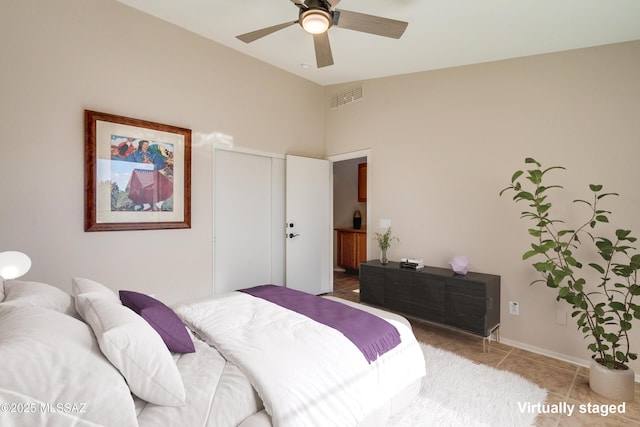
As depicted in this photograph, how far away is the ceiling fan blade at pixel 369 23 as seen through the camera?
2.07 metres

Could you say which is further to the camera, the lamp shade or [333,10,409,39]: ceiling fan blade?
[333,10,409,39]: ceiling fan blade

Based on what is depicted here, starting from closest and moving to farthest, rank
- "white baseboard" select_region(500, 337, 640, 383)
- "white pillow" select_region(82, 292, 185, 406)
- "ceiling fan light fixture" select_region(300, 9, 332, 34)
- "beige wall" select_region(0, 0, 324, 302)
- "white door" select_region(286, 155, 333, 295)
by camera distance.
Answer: "white pillow" select_region(82, 292, 185, 406) < "ceiling fan light fixture" select_region(300, 9, 332, 34) < "beige wall" select_region(0, 0, 324, 302) < "white baseboard" select_region(500, 337, 640, 383) < "white door" select_region(286, 155, 333, 295)

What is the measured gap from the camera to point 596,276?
2.53 m

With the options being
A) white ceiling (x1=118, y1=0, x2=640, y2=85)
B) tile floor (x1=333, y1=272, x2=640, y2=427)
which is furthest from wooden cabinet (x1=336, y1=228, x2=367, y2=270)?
white ceiling (x1=118, y1=0, x2=640, y2=85)

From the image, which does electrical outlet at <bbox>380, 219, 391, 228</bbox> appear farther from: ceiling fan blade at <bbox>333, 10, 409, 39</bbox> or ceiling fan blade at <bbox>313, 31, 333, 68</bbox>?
ceiling fan blade at <bbox>333, 10, 409, 39</bbox>

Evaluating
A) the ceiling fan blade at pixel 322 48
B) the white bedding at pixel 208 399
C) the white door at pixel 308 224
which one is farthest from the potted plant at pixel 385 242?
the white bedding at pixel 208 399

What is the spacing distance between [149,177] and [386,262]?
2.75m

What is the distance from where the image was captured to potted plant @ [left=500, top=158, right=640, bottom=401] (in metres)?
2.13

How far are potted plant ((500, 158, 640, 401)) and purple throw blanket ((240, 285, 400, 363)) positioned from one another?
141 cm

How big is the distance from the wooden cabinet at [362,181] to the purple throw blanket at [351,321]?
4.30m

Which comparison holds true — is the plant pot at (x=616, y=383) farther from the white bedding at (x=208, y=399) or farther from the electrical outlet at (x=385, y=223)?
the white bedding at (x=208, y=399)

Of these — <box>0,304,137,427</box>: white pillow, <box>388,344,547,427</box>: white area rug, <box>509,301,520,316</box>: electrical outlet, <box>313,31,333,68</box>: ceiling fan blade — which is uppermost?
<box>313,31,333,68</box>: ceiling fan blade

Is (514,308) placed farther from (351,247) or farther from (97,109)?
(97,109)

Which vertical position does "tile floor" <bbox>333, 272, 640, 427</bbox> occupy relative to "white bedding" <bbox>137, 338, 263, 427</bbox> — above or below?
below
